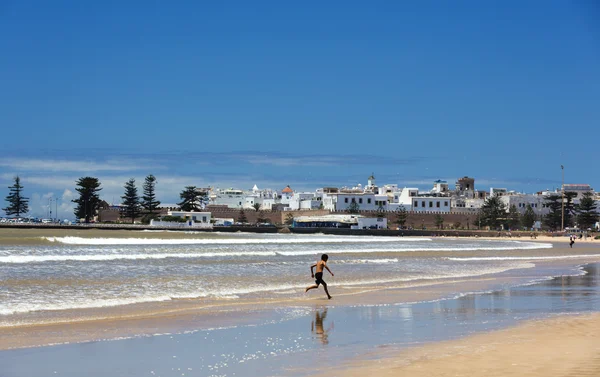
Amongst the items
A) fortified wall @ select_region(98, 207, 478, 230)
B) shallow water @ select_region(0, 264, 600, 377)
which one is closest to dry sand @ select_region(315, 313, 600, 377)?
shallow water @ select_region(0, 264, 600, 377)

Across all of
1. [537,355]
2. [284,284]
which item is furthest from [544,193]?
[537,355]

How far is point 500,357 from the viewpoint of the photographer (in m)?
6.97

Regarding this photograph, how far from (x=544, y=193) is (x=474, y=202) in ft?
40.0

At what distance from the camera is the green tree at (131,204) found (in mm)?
93613

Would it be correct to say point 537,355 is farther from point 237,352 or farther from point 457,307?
point 457,307

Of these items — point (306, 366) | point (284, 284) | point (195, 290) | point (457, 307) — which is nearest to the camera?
point (306, 366)

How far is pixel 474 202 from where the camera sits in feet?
356

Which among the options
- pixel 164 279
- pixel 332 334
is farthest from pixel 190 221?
pixel 332 334

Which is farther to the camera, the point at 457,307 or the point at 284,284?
the point at 284,284

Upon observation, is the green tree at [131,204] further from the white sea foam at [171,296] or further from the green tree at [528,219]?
the white sea foam at [171,296]

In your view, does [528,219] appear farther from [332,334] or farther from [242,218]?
[332,334]

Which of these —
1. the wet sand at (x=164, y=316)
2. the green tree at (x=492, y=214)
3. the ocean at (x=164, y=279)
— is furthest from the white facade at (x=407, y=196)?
the wet sand at (x=164, y=316)

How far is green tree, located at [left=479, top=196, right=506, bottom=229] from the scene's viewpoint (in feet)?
320

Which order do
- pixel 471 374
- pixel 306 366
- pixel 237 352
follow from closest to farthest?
pixel 471 374
pixel 306 366
pixel 237 352
